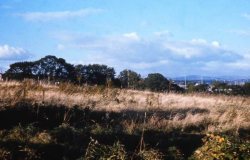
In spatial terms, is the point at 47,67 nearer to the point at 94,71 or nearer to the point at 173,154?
the point at 94,71

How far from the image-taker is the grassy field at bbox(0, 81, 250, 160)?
964cm

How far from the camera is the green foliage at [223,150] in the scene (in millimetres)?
9125

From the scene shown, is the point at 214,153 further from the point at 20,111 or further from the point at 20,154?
the point at 20,111

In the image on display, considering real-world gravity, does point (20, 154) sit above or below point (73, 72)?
below

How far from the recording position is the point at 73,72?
38.8m

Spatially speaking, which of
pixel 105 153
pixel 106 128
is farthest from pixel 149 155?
pixel 106 128

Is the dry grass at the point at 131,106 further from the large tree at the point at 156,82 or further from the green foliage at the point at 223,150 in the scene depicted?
the large tree at the point at 156,82

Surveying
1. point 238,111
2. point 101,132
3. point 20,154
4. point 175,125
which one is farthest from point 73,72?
point 20,154

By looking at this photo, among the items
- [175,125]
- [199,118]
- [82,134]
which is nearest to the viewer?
[82,134]

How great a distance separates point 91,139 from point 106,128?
2.78 metres

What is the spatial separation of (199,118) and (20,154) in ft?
27.1

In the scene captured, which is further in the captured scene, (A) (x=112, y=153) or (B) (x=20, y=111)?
(B) (x=20, y=111)

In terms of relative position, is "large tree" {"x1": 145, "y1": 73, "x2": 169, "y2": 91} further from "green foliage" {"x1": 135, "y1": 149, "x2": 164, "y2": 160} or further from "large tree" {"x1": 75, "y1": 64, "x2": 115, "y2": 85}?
"green foliage" {"x1": 135, "y1": 149, "x2": 164, "y2": 160}

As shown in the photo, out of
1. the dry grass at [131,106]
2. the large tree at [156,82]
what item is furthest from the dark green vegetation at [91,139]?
the large tree at [156,82]
